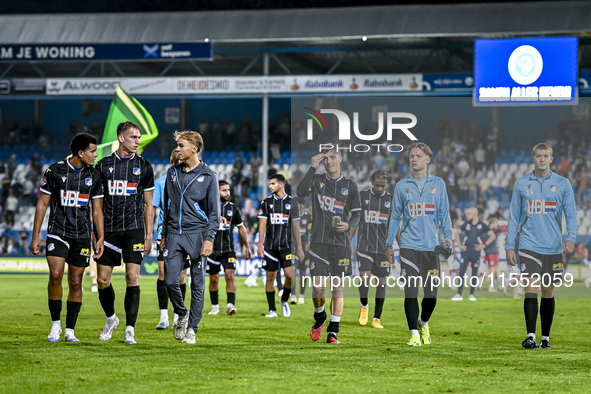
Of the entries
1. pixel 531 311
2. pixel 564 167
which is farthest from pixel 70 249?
pixel 564 167

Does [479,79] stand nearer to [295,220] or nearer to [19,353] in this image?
[295,220]

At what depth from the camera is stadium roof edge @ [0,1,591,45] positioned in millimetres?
22000

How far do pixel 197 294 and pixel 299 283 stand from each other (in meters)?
8.22

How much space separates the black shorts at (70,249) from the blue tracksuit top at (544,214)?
4.58 m

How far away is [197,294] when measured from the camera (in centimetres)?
773

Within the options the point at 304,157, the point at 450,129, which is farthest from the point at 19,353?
the point at 450,129

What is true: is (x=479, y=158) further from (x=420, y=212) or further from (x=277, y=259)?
(x=277, y=259)

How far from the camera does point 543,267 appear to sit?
838 cm

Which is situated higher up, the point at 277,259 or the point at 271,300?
the point at 277,259

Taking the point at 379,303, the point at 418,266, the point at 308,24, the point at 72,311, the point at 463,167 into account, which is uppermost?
the point at 308,24

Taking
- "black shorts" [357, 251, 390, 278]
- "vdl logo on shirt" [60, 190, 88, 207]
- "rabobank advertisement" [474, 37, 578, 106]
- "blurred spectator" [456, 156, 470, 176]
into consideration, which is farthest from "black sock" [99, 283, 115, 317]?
"rabobank advertisement" [474, 37, 578, 106]

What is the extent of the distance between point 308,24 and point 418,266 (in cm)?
1616

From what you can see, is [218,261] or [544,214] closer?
[544,214]

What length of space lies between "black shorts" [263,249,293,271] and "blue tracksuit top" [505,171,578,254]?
170 inches
